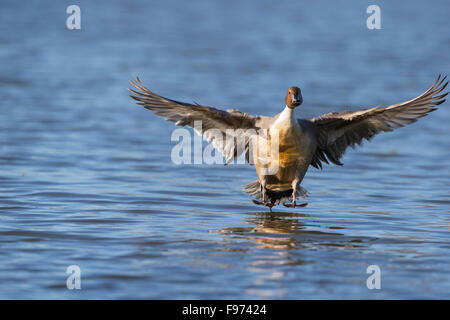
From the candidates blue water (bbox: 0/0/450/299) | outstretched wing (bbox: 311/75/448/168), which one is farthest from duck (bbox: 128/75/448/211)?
blue water (bbox: 0/0/450/299)

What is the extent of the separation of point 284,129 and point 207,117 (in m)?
0.94

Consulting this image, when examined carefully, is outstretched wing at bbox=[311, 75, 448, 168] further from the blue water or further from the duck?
the blue water

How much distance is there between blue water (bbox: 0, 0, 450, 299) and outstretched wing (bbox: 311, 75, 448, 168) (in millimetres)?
812

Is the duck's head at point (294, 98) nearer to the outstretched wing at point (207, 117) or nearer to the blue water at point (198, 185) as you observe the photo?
the outstretched wing at point (207, 117)

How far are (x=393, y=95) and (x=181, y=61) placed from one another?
742 cm

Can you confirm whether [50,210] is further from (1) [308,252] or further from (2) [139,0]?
(2) [139,0]

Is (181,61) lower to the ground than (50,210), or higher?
higher

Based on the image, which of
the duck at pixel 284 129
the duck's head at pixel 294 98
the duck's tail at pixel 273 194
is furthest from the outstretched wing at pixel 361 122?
the duck's tail at pixel 273 194

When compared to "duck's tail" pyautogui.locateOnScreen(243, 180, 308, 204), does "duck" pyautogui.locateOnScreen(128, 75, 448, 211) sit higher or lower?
higher

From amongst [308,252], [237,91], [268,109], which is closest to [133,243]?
[308,252]

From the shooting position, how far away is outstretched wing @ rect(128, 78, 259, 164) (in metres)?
8.75

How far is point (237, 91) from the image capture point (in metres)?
19.1

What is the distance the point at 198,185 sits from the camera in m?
10.8
